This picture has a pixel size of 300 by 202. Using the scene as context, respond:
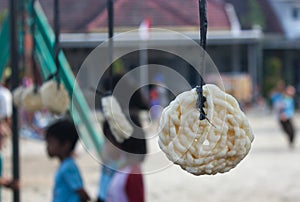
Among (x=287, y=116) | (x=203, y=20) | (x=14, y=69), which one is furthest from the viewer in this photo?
(x=287, y=116)

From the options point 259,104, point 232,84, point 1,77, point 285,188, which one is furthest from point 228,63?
point 1,77

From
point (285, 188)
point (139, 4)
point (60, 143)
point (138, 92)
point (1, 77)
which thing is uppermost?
point (139, 4)

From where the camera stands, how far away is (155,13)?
3.00 metres

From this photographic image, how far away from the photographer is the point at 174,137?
4.18ft

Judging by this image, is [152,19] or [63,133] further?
[152,19]

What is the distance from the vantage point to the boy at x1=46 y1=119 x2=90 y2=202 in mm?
2811

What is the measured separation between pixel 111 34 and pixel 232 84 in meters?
14.6

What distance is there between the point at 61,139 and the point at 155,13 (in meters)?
0.72

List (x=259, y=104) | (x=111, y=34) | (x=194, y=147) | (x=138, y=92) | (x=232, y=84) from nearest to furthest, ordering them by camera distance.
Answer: (x=194, y=147)
(x=111, y=34)
(x=138, y=92)
(x=232, y=84)
(x=259, y=104)

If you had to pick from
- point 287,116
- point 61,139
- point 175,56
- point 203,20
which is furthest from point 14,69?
point 287,116

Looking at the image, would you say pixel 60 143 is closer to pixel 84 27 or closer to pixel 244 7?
pixel 84 27

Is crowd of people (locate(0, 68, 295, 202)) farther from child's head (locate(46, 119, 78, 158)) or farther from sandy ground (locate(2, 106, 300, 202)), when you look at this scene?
sandy ground (locate(2, 106, 300, 202))

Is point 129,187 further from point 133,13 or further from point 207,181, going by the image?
point 207,181

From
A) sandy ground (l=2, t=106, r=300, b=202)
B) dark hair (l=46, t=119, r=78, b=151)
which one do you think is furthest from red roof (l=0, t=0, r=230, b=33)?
sandy ground (l=2, t=106, r=300, b=202)
